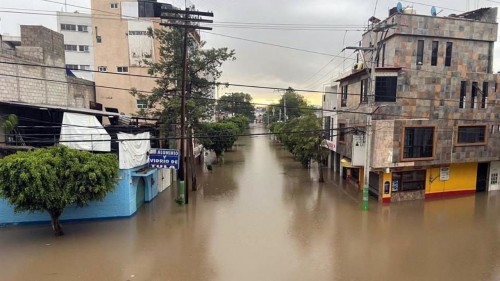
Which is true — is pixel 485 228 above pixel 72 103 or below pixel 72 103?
below

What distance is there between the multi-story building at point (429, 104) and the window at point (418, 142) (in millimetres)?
54

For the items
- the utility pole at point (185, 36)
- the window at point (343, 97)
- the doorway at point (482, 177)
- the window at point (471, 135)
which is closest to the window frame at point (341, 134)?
the window at point (343, 97)

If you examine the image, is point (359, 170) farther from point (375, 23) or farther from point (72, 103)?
point (72, 103)

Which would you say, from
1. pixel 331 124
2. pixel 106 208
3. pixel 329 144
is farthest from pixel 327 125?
pixel 106 208

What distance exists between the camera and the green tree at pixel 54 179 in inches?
486

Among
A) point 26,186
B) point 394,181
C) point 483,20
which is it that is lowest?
point 394,181

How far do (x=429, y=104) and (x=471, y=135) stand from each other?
13.6 ft

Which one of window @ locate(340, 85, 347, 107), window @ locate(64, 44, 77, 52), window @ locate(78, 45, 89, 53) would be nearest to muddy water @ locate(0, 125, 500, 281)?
window @ locate(340, 85, 347, 107)

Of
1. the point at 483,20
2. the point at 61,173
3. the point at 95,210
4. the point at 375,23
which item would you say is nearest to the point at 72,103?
the point at 95,210

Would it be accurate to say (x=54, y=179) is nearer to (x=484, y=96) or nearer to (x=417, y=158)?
(x=417, y=158)

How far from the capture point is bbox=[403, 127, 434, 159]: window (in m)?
19.6

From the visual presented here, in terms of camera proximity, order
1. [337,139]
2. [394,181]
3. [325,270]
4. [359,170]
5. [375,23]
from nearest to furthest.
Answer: [325,270]
[394,181]
[375,23]
[359,170]
[337,139]

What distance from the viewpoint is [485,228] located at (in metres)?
A: 16.0

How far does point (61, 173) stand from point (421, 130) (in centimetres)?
1922
